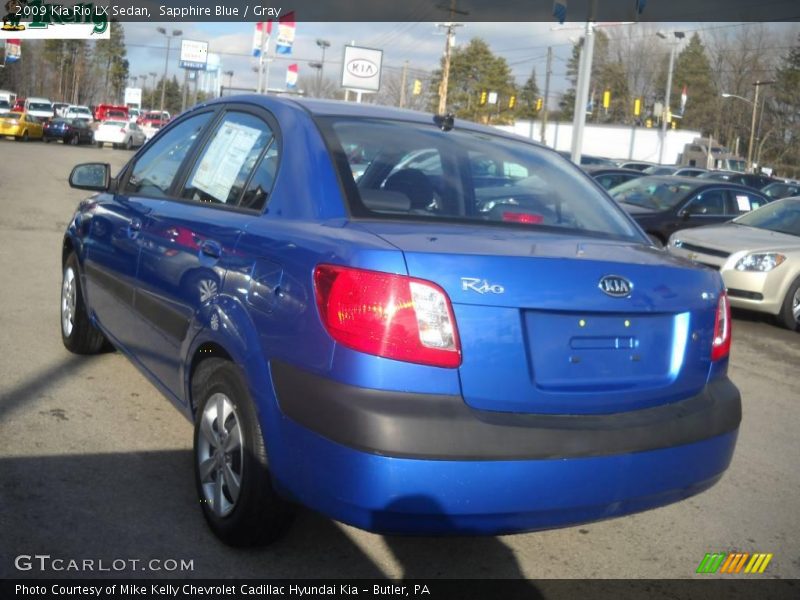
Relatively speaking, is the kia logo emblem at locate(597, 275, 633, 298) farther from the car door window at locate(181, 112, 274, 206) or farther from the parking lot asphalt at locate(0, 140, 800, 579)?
the car door window at locate(181, 112, 274, 206)

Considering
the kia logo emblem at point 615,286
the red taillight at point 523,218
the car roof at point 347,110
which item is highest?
the car roof at point 347,110

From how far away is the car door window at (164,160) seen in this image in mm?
4527

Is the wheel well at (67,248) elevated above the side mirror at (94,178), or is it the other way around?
the side mirror at (94,178)

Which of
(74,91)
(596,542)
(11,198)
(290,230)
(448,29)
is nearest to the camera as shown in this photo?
(290,230)

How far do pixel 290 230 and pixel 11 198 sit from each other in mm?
14137

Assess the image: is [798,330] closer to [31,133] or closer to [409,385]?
[409,385]

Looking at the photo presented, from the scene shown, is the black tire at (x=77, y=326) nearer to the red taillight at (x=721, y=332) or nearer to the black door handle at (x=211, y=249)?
the black door handle at (x=211, y=249)

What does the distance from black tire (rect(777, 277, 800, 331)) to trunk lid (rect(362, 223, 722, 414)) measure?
22.9ft

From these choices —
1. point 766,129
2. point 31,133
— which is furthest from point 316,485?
point 766,129

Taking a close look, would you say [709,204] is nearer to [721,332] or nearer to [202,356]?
[721,332]

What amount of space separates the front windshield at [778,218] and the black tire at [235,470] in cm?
890

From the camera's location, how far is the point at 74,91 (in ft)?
299

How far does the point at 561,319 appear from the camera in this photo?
2871mm

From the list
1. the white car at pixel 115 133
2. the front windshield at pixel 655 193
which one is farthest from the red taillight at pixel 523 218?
the white car at pixel 115 133
